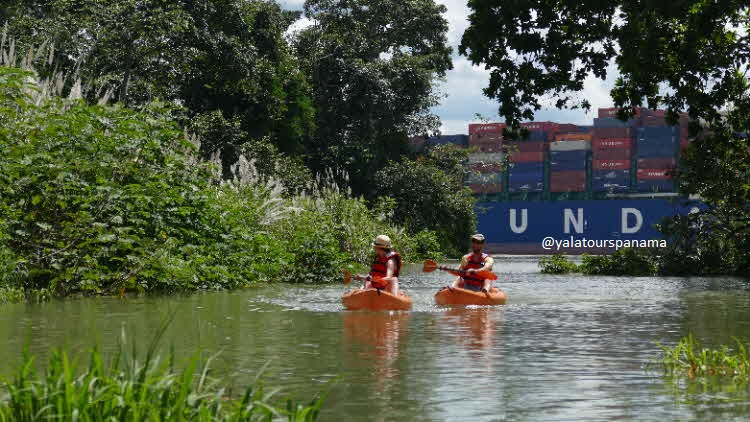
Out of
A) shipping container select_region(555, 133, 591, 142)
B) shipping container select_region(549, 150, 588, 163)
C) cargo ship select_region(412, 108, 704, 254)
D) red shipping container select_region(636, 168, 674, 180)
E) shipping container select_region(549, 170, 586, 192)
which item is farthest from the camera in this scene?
shipping container select_region(555, 133, 591, 142)

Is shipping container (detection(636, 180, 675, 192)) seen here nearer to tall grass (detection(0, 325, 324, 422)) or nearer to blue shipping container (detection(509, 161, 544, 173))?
blue shipping container (detection(509, 161, 544, 173))

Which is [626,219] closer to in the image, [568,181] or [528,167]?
[568,181]

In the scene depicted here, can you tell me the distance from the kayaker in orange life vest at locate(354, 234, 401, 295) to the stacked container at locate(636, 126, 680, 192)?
7896 cm

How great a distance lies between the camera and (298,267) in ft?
82.2

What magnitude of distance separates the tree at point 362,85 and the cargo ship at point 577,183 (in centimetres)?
3099

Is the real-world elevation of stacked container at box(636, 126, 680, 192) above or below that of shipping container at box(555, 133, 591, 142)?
below

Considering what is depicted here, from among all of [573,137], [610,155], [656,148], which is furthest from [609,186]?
[573,137]

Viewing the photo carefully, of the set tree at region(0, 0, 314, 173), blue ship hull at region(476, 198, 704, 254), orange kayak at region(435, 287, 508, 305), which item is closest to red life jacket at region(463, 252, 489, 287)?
orange kayak at region(435, 287, 508, 305)

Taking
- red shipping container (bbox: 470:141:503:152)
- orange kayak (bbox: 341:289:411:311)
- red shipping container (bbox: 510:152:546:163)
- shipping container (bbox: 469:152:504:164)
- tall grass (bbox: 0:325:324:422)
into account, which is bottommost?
orange kayak (bbox: 341:289:411:311)

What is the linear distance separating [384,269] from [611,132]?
8496cm

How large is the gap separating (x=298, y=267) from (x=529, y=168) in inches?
3087

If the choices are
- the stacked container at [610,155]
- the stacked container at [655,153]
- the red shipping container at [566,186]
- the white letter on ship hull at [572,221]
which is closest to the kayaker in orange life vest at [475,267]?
the white letter on ship hull at [572,221]

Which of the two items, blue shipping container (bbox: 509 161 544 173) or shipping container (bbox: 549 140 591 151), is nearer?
shipping container (bbox: 549 140 591 151)

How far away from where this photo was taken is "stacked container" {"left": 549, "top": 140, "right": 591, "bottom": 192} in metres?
98.8
